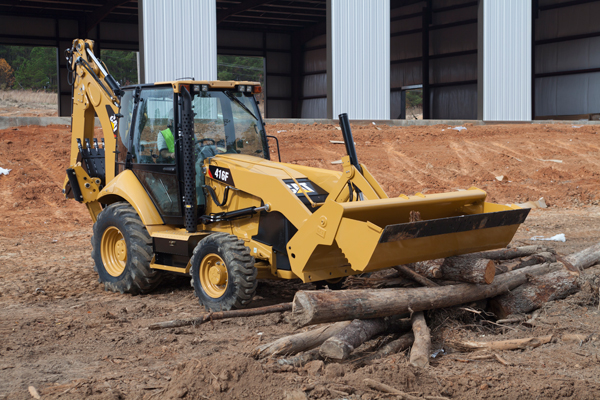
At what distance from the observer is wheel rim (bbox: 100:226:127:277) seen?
309 inches

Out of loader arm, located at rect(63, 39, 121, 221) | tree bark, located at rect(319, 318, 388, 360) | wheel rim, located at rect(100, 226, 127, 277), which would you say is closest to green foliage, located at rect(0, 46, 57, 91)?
loader arm, located at rect(63, 39, 121, 221)

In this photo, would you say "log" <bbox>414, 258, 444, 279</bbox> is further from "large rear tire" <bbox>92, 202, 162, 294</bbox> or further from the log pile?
"large rear tire" <bbox>92, 202, 162, 294</bbox>

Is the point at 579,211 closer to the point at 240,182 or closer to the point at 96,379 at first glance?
the point at 240,182

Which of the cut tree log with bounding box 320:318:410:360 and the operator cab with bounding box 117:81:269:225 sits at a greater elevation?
the operator cab with bounding box 117:81:269:225

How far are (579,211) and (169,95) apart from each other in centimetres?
1044

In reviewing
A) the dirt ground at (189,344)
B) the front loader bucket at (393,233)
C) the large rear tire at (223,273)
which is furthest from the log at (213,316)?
the front loader bucket at (393,233)

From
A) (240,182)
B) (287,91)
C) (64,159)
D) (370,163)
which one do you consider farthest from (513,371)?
(287,91)

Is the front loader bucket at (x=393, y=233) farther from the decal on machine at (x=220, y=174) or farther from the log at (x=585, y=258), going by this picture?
the log at (x=585, y=258)

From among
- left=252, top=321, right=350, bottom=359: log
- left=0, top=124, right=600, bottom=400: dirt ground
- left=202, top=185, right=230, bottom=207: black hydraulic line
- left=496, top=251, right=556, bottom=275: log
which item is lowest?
left=0, top=124, right=600, bottom=400: dirt ground

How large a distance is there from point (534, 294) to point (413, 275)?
1246 millimetres

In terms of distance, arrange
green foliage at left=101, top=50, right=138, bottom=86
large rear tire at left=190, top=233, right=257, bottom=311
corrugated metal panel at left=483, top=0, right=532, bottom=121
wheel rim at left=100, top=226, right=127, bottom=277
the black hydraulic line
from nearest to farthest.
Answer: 1. large rear tire at left=190, top=233, right=257, bottom=311
2. the black hydraulic line
3. wheel rim at left=100, top=226, right=127, bottom=277
4. corrugated metal panel at left=483, top=0, right=532, bottom=121
5. green foliage at left=101, top=50, right=138, bottom=86

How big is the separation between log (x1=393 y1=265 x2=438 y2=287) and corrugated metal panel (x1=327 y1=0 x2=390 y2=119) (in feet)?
52.3

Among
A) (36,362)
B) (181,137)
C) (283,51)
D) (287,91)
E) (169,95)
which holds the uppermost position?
(283,51)

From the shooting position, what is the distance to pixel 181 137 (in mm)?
7008
